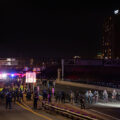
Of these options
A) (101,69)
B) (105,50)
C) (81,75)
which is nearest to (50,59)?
(81,75)

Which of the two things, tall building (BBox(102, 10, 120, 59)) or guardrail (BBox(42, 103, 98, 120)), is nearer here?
guardrail (BBox(42, 103, 98, 120))

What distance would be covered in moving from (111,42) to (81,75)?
141 feet

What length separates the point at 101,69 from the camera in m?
78.5

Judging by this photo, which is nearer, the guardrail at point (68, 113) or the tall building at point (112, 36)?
the guardrail at point (68, 113)

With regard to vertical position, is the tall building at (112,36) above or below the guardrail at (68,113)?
above

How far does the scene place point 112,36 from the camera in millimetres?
116312

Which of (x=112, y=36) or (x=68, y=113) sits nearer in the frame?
(x=68, y=113)

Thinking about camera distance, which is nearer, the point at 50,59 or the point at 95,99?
the point at 95,99

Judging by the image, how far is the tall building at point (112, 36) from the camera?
113562mm

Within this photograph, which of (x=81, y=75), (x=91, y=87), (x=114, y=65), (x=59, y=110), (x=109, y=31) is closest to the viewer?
(x=59, y=110)

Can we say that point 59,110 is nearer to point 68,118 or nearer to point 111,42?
point 68,118

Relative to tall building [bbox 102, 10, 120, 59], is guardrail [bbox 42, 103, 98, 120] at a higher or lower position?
lower

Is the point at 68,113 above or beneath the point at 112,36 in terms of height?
beneath

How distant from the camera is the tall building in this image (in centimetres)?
11356
